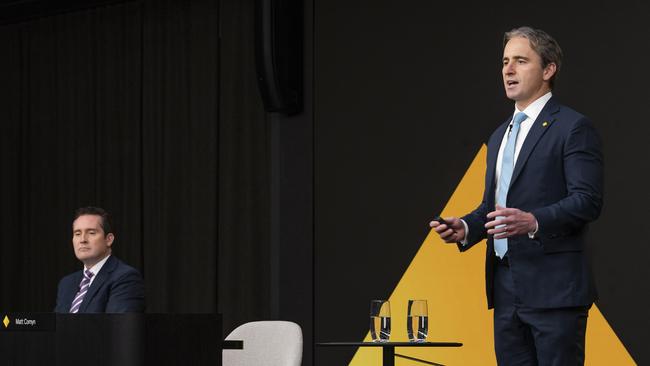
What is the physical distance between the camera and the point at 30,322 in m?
2.27

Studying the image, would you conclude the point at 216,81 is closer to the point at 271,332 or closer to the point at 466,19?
the point at 466,19

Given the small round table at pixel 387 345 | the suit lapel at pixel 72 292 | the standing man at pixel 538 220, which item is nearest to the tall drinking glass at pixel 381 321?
the small round table at pixel 387 345

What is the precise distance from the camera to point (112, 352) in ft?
7.13

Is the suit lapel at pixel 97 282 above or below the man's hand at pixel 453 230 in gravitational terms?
below

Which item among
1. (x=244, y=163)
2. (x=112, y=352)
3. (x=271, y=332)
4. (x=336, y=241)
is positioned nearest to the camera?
(x=112, y=352)

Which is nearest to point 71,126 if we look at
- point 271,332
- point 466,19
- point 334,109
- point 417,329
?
point 334,109

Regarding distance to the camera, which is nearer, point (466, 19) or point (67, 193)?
point (466, 19)

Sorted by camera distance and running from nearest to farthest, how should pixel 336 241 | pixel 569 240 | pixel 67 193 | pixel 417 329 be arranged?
pixel 569 240, pixel 417 329, pixel 336 241, pixel 67 193

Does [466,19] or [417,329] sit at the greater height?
[466,19]

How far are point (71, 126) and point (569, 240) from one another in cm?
499

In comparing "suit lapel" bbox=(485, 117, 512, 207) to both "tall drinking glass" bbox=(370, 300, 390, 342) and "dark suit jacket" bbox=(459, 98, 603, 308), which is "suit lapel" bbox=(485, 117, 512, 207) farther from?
"tall drinking glass" bbox=(370, 300, 390, 342)

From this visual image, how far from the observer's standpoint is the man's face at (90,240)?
3.85m

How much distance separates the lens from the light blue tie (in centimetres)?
271

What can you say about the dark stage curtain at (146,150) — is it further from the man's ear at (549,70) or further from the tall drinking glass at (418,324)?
the man's ear at (549,70)
